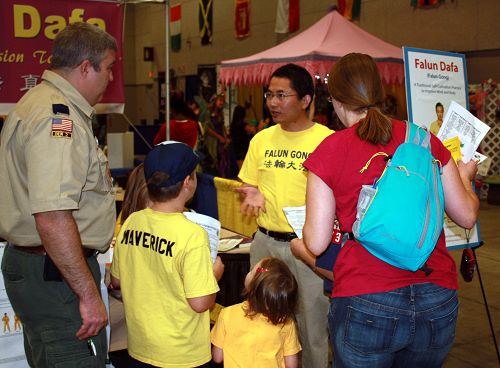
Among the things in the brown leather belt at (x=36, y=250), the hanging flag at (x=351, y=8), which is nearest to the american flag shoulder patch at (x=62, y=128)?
the brown leather belt at (x=36, y=250)

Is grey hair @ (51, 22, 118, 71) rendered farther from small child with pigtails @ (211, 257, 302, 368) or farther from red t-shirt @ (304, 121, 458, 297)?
small child with pigtails @ (211, 257, 302, 368)

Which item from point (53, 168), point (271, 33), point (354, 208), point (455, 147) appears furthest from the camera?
point (271, 33)

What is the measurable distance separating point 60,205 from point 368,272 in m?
1.00

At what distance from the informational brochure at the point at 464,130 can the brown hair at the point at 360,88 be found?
1.11 metres

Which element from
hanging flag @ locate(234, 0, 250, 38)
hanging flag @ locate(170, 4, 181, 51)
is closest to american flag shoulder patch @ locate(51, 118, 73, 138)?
hanging flag @ locate(234, 0, 250, 38)

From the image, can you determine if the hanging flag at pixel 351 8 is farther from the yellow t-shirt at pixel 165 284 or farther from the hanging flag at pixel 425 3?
the yellow t-shirt at pixel 165 284

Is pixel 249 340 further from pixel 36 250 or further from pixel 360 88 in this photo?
pixel 360 88

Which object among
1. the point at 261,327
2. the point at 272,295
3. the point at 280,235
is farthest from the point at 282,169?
the point at 261,327

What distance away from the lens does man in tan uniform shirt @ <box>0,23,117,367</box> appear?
196 centimetres

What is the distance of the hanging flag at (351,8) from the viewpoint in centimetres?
1288

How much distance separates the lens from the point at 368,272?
180 centimetres

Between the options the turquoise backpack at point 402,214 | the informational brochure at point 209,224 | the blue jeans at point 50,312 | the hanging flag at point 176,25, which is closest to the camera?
the turquoise backpack at point 402,214

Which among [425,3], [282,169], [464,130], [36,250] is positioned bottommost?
[36,250]

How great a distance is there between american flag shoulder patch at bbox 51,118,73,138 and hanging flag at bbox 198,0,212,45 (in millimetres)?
17319
